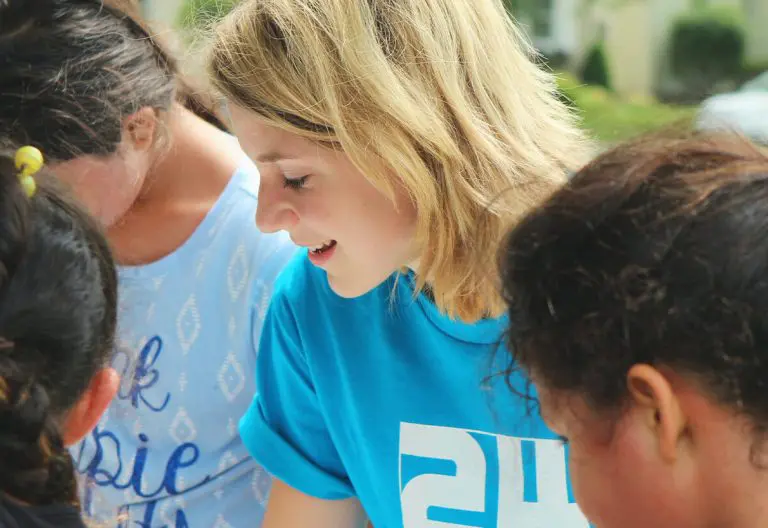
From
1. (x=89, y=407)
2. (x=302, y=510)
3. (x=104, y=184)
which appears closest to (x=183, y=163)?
(x=104, y=184)

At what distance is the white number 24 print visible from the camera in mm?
1455

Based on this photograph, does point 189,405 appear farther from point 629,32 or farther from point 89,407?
point 629,32

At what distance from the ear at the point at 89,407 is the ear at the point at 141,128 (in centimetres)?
66

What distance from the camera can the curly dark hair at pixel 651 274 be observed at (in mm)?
926

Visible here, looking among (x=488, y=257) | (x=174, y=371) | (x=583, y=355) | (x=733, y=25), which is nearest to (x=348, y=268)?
(x=488, y=257)

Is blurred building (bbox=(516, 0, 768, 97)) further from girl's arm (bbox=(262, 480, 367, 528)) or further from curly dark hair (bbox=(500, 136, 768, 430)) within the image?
curly dark hair (bbox=(500, 136, 768, 430))

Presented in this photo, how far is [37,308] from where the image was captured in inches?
41.8

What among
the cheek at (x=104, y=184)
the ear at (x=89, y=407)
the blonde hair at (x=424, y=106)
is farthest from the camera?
the cheek at (x=104, y=184)

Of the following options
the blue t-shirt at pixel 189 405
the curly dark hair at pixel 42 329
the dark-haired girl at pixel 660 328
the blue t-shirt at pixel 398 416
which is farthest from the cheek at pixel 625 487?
the blue t-shirt at pixel 189 405

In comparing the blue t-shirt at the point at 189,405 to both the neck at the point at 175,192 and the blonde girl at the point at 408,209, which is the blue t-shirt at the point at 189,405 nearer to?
the neck at the point at 175,192

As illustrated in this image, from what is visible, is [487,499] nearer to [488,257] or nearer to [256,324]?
[488,257]

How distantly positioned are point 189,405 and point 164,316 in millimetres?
165

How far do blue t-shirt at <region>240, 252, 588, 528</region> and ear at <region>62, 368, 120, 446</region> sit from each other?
0.43 metres

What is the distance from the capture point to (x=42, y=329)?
3.51 feet
